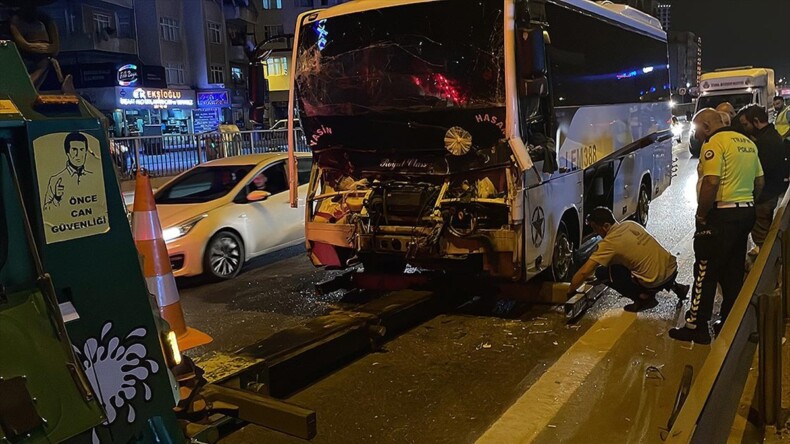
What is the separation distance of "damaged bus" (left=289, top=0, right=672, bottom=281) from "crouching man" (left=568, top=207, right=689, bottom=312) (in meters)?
0.57

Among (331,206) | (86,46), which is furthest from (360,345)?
(86,46)

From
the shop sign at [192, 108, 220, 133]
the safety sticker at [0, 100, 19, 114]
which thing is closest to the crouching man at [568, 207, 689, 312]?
the safety sticker at [0, 100, 19, 114]

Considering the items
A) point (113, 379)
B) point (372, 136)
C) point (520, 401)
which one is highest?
point (372, 136)

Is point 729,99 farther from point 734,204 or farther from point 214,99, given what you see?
point 214,99

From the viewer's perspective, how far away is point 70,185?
2232 millimetres

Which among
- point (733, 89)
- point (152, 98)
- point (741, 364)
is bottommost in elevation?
point (741, 364)

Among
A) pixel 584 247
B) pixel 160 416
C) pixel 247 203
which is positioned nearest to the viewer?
pixel 160 416

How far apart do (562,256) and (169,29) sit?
44.8 meters

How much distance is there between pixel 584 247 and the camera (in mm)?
10328

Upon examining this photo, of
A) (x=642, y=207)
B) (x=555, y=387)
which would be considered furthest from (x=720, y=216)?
(x=642, y=207)

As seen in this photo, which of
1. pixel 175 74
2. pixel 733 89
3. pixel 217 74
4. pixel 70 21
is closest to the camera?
pixel 733 89

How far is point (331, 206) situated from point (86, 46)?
38.0 metres

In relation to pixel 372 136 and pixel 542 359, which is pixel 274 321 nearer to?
pixel 372 136

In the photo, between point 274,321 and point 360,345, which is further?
point 274,321
